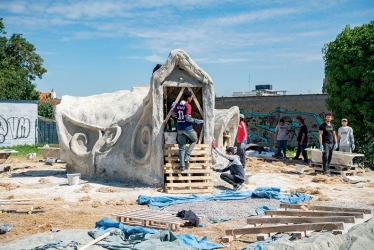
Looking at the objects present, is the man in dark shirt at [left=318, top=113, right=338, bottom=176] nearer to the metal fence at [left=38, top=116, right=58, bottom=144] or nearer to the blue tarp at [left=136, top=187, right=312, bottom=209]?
the blue tarp at [left=136, top=187, right=312, bottom=209]

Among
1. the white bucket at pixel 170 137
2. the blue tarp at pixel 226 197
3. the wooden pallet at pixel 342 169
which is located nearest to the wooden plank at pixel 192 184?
the blue tarp at pixel 226 197

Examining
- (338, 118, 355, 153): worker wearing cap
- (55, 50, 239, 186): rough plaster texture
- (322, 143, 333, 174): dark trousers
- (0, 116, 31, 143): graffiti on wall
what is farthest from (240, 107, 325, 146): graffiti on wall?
(0, 116, 31, 143): graffiti on wall

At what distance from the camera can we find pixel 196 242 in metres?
7.56

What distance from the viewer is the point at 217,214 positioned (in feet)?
32.7

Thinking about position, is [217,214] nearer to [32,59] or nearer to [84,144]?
[84,144]

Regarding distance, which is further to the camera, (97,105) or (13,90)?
(13,90)

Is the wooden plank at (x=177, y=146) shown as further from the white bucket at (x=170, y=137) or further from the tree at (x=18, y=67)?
the tree at (x=18, y=67)

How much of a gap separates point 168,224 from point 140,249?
163 cm

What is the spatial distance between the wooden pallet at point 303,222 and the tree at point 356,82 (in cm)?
1025

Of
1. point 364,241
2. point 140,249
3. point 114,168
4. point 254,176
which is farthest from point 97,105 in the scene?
point 364,241

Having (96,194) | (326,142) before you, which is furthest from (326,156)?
(96,194)

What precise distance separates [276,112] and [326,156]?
1031cm

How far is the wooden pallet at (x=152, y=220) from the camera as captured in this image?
8652mm

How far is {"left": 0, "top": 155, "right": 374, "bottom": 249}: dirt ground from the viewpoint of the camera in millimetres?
8914
